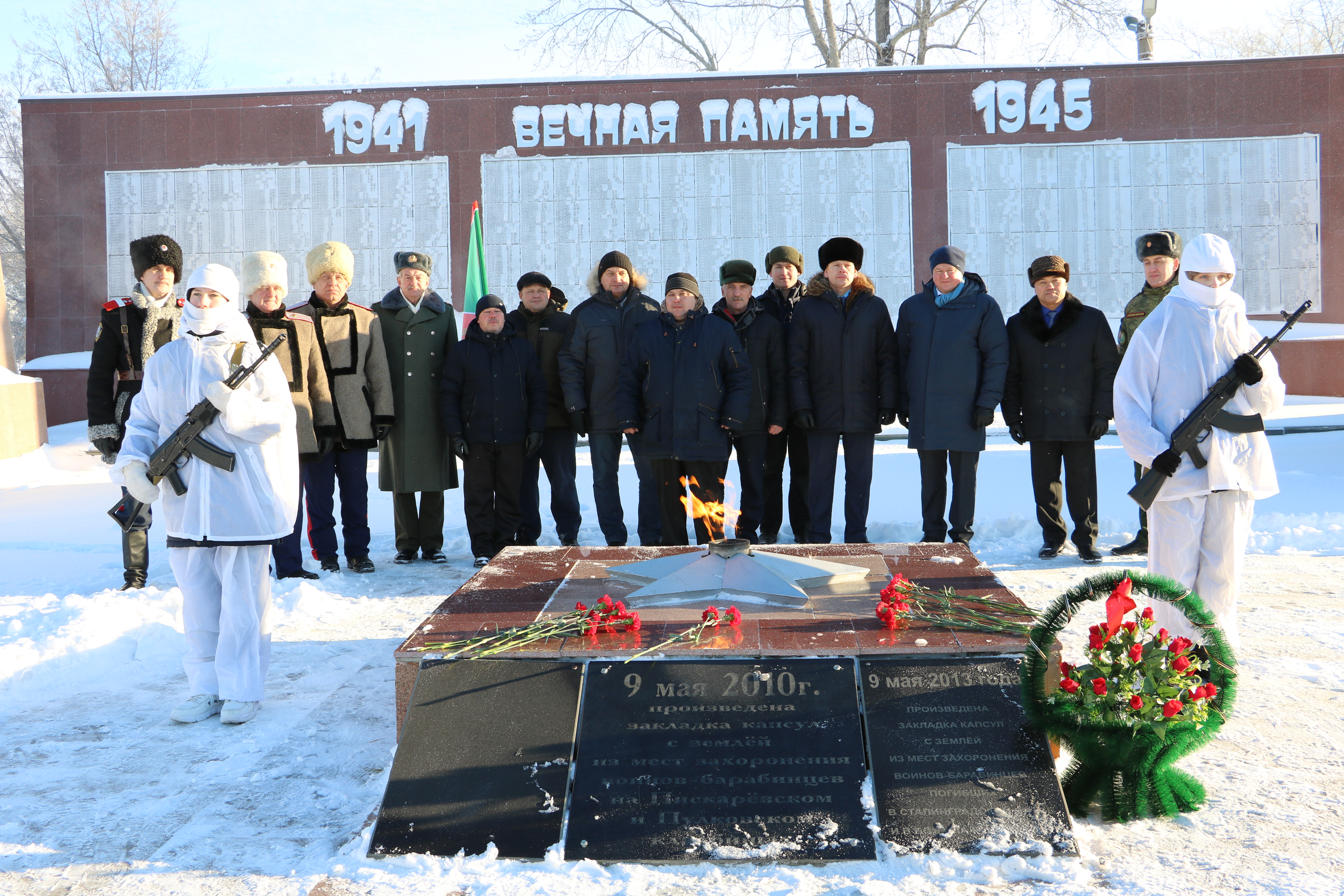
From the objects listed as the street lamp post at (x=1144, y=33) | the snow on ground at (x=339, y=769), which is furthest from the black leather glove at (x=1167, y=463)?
the street lamp post at (x=1144, y=33)

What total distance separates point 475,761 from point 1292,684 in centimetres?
319

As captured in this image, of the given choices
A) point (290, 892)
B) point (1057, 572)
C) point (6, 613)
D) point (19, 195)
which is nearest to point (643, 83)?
point (1057, 572)

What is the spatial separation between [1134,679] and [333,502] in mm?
4977

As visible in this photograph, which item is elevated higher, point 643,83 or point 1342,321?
point 643,83

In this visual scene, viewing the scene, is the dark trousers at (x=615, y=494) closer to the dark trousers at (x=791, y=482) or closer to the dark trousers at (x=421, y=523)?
the dark trousers at (x=791, y=482)

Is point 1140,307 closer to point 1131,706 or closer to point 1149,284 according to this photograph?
point 1149,284

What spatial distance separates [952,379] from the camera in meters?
6.34

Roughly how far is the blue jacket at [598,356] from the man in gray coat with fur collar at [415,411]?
2.77ft

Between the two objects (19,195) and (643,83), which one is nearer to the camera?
(643,83)

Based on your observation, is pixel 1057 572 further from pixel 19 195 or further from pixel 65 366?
pixel 19 195

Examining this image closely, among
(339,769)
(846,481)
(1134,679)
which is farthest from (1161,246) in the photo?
(339,769)

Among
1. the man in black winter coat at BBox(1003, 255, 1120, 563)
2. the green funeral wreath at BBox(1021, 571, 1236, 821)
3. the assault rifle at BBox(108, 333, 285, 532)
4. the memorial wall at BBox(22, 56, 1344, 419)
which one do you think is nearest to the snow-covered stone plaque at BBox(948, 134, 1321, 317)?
the memorial wall at BBox(22, 56, 1344, 419)

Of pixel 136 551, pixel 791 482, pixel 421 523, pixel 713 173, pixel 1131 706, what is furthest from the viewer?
pixel 713 173

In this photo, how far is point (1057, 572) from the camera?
235 inches
